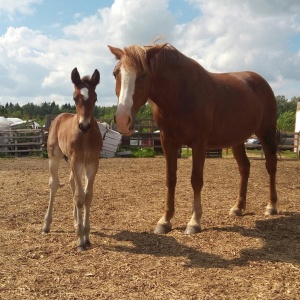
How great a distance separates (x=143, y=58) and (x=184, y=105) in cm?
88

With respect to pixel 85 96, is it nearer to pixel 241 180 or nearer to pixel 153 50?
pixel 153 50

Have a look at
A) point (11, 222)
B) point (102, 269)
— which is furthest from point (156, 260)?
point (11, 222)

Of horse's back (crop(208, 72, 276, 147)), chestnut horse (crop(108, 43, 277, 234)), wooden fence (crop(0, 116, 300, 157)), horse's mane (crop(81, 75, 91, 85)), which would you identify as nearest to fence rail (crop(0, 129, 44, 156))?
wooden fence (crop(0, 116, 300, 157))

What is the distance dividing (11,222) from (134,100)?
2.76 m

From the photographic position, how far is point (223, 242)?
4.46 metres

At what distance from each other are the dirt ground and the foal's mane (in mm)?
2049

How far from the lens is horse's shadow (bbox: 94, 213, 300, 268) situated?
3.84 m

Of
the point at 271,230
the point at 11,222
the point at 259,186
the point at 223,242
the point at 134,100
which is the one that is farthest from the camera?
the point at 259,186

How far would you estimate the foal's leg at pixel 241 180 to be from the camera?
6002 millimetres

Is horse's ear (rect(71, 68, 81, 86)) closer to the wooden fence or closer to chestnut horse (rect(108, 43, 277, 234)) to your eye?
chestnut horse (rect(108, 43, 277, 234))

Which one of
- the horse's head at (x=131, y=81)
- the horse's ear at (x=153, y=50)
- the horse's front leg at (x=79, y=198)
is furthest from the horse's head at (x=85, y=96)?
the horse's ear at (x=153, y=50)

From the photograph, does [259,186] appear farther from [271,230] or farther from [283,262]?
[283,262]

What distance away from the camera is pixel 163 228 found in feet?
16.2

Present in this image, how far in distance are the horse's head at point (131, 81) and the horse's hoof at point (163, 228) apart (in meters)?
1.53
